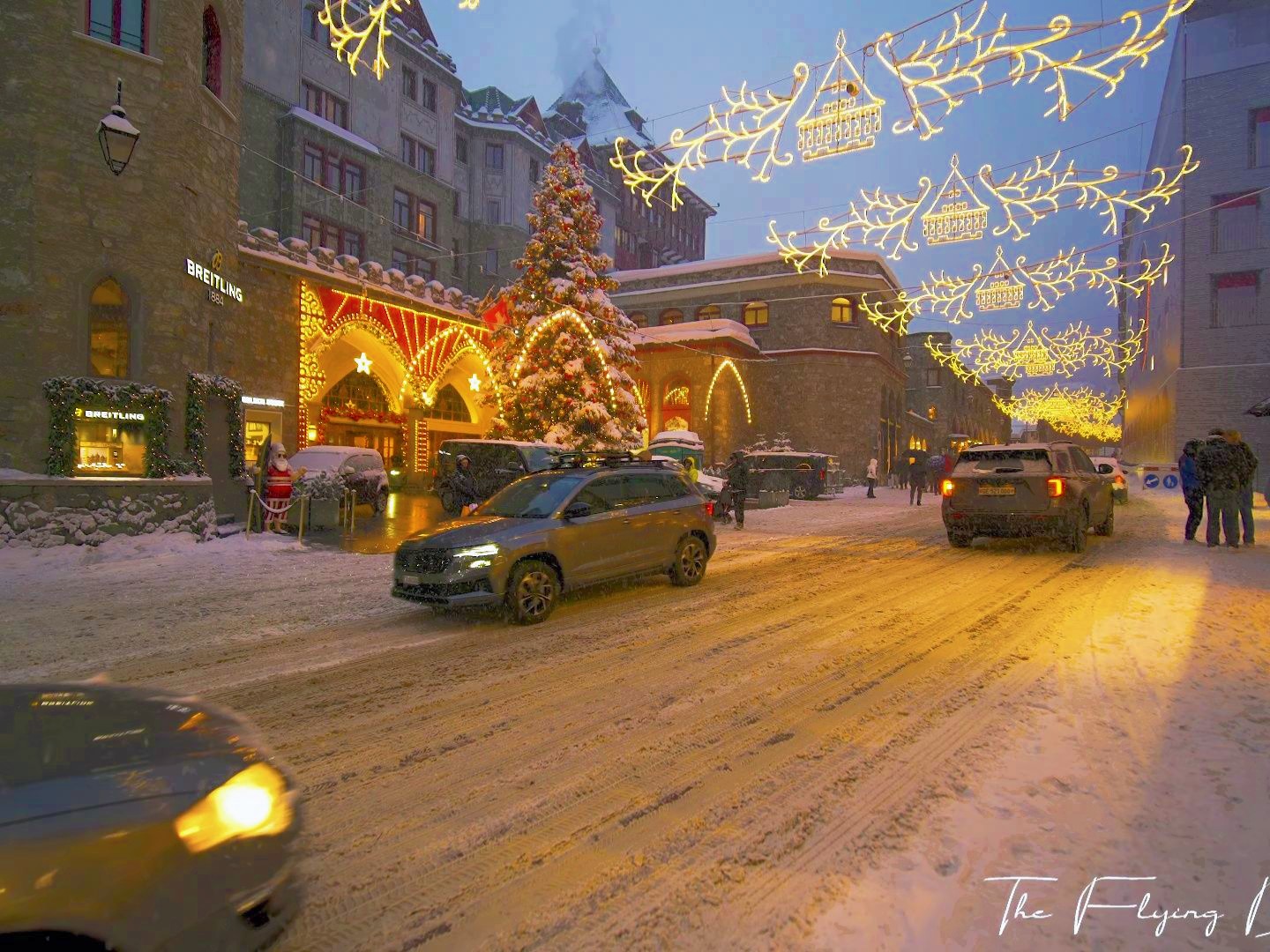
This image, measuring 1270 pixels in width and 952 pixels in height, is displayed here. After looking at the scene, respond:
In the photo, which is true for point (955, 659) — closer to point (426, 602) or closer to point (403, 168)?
point (426, 602)

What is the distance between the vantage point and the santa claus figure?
14586 millimetres

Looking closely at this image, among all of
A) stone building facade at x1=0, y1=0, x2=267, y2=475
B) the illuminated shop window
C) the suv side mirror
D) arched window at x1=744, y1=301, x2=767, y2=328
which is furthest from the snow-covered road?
arched window at x1=744, y1=301, x2=767, y2=328

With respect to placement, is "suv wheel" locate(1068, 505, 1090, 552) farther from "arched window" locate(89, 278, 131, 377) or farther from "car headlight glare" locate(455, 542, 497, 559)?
"arched window" locate(89, 278, 131, 377)

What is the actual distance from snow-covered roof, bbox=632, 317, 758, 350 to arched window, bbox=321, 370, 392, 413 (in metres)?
14.0

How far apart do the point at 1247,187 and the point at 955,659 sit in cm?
3716

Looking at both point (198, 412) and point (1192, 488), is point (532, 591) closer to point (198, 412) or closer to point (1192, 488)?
point (198, 412)

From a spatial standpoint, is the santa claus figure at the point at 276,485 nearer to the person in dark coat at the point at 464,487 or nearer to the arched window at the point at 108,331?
the arched window at the point at 108,331

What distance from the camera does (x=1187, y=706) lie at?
4.98 meters

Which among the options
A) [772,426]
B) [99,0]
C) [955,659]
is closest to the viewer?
[955,659]

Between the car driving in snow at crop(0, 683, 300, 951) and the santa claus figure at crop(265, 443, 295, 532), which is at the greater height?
the santa claus figure at crop(265, 443, 295, 532)

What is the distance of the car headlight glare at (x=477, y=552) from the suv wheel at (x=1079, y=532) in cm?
1027

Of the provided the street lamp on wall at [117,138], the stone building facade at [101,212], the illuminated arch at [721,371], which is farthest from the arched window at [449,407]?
the street lamp on wall at [117,138]

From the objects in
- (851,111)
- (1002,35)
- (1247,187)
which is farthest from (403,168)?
(1247,187)

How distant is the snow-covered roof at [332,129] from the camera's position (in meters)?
27.0
